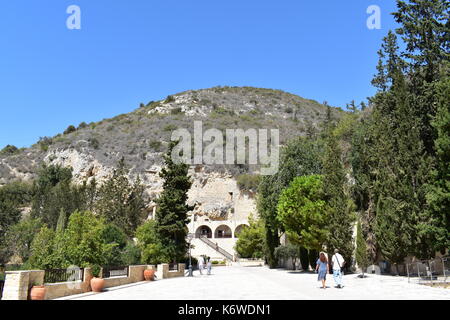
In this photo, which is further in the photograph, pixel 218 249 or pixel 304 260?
pixel 218 249

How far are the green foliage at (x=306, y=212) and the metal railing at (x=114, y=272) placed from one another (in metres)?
11.5

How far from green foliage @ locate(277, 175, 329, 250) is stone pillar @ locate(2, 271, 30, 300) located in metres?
17.4

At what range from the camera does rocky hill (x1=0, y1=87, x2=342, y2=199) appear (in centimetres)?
6529

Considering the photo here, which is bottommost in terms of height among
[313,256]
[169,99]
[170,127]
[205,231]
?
[313,256]

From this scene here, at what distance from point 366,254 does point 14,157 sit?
254ft

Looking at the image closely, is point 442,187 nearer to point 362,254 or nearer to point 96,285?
point 362,254

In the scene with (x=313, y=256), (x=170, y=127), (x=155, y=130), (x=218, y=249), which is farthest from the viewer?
(x=170, y=127)

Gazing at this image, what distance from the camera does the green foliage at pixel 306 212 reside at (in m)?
23.0

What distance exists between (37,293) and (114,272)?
7212mm

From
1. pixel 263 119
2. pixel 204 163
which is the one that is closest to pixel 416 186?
pixel 204 163

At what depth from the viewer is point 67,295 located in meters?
11.6

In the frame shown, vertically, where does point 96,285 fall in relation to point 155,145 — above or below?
below

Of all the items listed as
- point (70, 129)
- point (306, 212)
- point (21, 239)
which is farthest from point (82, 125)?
point (306, 212)

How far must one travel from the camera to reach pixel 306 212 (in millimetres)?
23344
